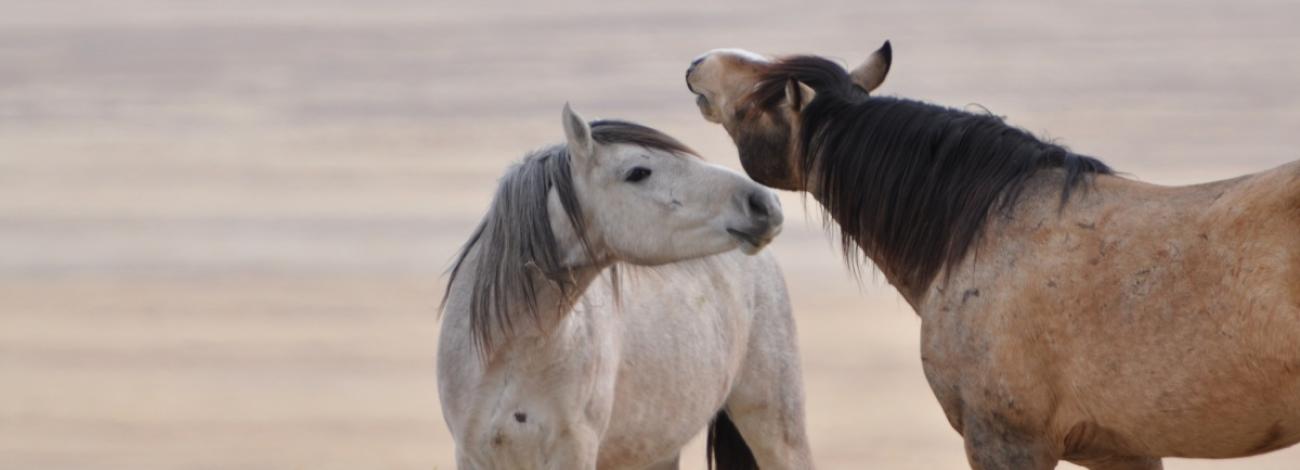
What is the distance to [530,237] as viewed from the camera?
4246 millimetres

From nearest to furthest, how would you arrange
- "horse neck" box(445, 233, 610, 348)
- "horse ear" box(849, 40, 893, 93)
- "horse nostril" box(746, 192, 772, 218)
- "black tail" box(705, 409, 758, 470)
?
"horse nostril" box(746, 192, 772, 218) → "horse ear" box(849, 40, 893, 93) → "horse neck" box(445, 233, 610, 348) → "black tail" box(705, 409, 758, 470)

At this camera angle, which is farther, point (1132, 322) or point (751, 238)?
point (751, 238)

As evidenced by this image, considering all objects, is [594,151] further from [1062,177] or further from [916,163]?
[1062,177]

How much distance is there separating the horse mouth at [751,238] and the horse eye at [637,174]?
0.26m

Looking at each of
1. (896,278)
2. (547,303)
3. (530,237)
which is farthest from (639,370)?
(896,278)

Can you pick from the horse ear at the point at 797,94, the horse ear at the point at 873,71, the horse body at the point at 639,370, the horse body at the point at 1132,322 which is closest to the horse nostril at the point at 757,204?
the horse ear at the point at 797,94

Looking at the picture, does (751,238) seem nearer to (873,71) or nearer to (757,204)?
(757,204)

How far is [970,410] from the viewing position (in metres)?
3.61

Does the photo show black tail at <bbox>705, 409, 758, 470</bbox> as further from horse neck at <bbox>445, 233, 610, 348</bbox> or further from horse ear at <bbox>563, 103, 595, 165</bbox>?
horse ear at <bbox>563, 103, 595, 165</bbox>

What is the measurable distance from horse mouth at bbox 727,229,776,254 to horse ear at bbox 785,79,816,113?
0.31 m

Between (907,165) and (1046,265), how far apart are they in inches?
18.4

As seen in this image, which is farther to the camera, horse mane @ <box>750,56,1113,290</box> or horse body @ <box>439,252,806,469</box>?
horse body @ <box>439,252,806,469</box>

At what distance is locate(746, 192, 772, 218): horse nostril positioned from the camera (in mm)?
4023

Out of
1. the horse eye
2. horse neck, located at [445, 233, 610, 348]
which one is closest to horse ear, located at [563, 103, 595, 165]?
the horse eye
